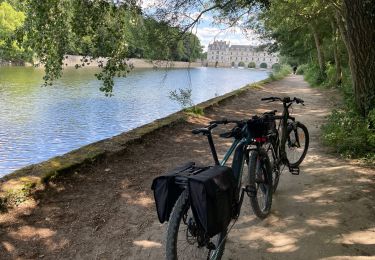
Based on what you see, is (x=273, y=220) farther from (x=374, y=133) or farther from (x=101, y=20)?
(x=101, y=20)

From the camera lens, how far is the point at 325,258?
3307mm

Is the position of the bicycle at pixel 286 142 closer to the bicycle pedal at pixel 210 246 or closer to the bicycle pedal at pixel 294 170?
the bicycle pedal at pixel 294 170

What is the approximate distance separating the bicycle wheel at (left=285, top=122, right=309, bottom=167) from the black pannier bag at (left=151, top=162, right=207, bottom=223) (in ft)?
10.3

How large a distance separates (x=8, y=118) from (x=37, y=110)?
2.05 m

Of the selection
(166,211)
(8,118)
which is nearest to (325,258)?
(166,211)

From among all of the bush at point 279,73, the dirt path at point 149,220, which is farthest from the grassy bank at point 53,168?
the bush at point 279,73

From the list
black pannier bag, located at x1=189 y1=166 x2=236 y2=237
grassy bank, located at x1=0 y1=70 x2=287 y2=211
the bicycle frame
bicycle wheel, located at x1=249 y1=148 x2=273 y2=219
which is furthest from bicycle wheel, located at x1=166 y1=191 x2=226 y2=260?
grassy bank, located at x1=0 y1=70 x2=287 y2=211

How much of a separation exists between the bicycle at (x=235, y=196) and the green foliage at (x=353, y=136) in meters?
2.81

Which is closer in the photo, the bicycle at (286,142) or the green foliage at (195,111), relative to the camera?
the bicycle at (286,142)

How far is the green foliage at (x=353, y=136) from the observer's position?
20.9 ft

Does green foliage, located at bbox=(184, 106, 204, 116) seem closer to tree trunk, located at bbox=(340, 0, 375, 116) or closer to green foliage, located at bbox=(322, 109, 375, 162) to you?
green foliage, located at bbox=(322, 109, 375, 162)

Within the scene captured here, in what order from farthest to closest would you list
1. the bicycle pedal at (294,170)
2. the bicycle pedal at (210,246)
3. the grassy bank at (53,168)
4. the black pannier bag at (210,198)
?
1. the bicycle pedal at (294,170)
2. the grassy bank at (53,168)
3. the bicycle pedal at (210,246)
4. the black pannier bag at (210,198)

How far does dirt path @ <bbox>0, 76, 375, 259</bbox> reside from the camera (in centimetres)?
354

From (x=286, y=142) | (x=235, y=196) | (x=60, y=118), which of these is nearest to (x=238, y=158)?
(x=235, y=196)
